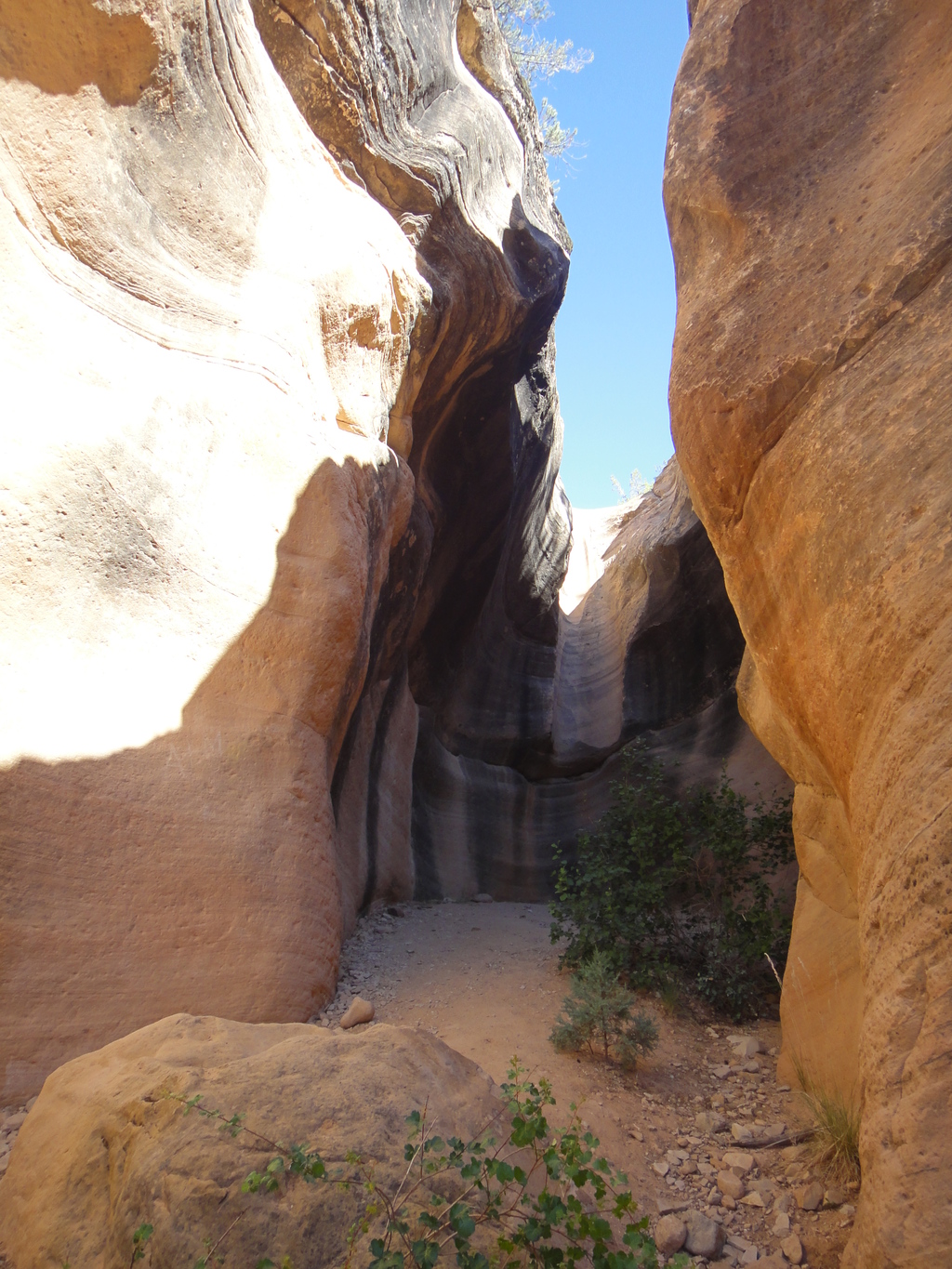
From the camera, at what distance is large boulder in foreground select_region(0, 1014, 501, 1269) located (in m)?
2.04

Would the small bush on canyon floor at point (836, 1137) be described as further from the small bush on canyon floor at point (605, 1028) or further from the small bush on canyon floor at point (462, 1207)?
the small bush on canyon floor at point (462, 1207)

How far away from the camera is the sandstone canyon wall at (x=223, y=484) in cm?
388

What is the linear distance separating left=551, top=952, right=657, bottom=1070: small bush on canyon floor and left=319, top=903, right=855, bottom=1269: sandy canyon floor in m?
0.08

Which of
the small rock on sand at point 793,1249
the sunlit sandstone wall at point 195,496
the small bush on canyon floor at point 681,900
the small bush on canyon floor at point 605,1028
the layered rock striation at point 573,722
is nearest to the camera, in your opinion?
the small rock on sand at point 793,1249

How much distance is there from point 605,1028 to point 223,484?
394 cm

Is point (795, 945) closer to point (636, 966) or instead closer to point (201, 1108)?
point (636, 966)

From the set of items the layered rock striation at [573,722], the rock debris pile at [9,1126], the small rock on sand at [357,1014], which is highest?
the layered rock striation at [573,722]

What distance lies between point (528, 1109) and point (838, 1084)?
1.81 meters

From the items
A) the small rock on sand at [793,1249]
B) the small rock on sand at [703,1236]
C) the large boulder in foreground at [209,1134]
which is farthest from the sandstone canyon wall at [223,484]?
the small rock on sand at [793,1249]

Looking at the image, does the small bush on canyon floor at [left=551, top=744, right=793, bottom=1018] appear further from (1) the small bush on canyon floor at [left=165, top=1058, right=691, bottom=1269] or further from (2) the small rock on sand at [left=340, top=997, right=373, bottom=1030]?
(1) the small bush on canyon floor at [left=165, top=1058, right=691, bottom=1269]

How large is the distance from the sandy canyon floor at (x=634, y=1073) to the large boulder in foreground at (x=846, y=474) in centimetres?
45

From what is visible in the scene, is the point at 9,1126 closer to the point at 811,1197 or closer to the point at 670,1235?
the point at 670,1235

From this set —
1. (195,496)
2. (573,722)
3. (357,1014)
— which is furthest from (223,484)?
(573,722)

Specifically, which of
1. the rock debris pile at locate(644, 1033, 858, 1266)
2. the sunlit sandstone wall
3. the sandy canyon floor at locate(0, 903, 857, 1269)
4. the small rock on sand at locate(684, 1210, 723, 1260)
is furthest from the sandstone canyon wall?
the small rock on sand at locate(684, 1210, 723, 1260)
